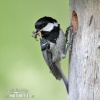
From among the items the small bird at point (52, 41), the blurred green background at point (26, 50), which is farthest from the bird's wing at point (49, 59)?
the blurred green background at point (26, 50)

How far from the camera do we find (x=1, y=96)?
5590mm

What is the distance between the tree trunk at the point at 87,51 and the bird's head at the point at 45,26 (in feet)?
1.18

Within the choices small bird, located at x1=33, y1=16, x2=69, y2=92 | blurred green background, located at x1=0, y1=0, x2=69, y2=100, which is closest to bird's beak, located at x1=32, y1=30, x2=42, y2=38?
small bird, located at x1=33, y1=16, x2=69, y2=92

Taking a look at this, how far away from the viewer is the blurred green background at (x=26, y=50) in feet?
19.1

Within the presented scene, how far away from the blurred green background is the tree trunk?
3.62 feet

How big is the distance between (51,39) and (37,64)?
1566mm

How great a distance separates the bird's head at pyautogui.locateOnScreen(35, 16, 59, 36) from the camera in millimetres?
4449

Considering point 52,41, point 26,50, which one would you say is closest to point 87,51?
point 52,41

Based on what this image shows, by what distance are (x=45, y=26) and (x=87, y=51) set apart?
0.59 metres

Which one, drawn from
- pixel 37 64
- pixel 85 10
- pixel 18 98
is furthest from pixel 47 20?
pixel 37 64

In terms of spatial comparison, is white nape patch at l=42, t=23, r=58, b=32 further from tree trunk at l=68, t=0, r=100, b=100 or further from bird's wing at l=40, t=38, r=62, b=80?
tree trunk at l=68, t=0, r=100, b=100

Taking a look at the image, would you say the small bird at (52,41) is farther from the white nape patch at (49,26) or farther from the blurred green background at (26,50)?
the blurred green background at (26,50)

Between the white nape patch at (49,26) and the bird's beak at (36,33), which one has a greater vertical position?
the white nape patch at (49,26)

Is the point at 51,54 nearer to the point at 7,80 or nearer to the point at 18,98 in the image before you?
the point at 18,98
